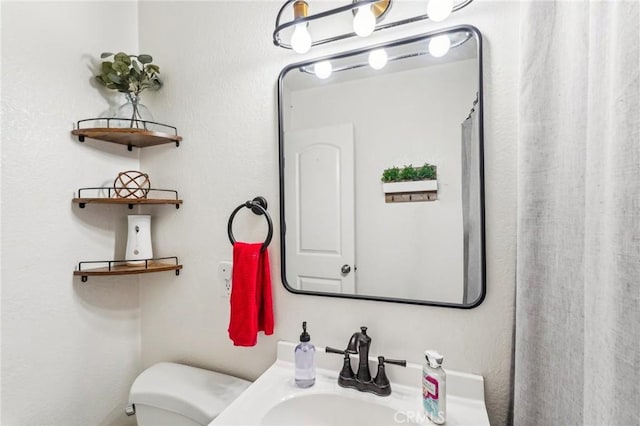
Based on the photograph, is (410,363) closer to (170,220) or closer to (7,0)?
(170,220)

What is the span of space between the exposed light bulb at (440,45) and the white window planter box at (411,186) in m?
0.35

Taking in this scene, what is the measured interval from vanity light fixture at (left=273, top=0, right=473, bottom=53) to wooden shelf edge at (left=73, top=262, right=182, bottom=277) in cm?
87

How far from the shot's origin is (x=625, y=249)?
0.44 m

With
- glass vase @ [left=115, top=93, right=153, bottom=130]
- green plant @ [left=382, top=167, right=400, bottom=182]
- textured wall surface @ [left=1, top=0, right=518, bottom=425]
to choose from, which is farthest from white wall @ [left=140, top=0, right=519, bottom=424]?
green plant @ [left=382, top=167, right=400, bottom=182]

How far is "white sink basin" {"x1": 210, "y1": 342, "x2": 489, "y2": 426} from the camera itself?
0.74 metres

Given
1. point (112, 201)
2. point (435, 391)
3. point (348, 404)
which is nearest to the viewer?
point (435, 391)

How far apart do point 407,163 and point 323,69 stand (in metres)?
0.40

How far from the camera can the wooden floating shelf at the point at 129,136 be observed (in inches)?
40.9

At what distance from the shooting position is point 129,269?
42.8 inches

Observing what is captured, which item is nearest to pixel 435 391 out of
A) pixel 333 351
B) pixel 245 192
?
pixel 333 351

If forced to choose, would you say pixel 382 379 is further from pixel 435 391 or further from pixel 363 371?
pixel 435 391

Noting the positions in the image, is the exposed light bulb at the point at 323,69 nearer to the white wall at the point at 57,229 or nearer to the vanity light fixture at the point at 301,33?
the vanity light fixture at the point at 301,33

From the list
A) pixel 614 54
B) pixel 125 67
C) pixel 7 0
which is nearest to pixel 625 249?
pixel 614 54

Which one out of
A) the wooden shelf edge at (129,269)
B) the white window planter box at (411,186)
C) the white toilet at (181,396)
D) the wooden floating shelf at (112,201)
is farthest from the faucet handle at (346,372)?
the wooden floating shelf at (112,201)
